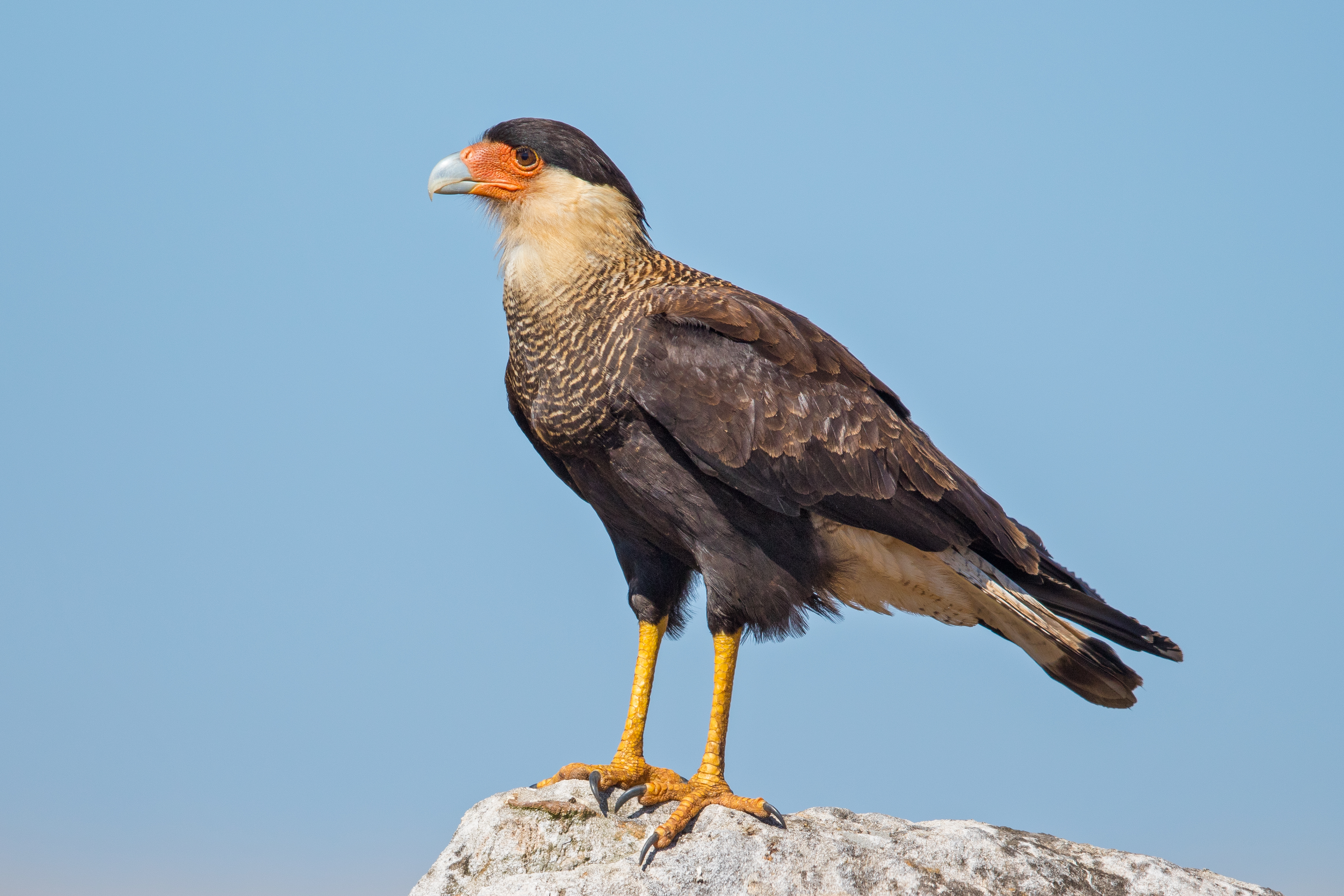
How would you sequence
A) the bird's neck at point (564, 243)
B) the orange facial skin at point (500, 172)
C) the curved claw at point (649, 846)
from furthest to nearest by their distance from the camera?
the orange facial skin at point (500, 172), the bird's neck at point (564, 243), the curved claw at point (649, 846)

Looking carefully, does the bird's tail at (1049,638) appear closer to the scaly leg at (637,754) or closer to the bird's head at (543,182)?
the scaly leg at (637,754)

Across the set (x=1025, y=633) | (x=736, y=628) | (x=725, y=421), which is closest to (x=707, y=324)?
(x=725, y=421)

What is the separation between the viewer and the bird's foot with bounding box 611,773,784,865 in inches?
182

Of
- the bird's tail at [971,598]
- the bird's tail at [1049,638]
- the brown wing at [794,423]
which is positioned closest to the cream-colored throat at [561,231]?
the brown wing at [794,423]

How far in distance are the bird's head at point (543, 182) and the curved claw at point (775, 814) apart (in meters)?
2.59

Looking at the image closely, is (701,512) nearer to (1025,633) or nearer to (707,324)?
(707,324)

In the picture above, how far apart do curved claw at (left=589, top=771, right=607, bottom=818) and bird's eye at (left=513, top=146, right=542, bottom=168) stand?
276cm

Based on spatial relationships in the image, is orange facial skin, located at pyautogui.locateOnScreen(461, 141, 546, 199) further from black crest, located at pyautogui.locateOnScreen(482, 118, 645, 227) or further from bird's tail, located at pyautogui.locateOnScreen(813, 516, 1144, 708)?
bird's tail, located at pyautogui.locateOnScreen(813, 516, 1144, 708)

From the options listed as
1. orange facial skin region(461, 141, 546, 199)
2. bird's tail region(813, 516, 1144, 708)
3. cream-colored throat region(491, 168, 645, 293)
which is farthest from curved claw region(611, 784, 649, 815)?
orange facial skin region(461, 141, 546, 199)

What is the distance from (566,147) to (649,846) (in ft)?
10.2

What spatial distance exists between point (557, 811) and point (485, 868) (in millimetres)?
364

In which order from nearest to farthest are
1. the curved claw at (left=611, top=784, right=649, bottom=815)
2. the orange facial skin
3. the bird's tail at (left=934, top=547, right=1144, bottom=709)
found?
the curved claw at (left=611, top=784, right=649, bottom=815), the bird's tail at (left=934, top=547, right=1144, bottom=709), the orange facial skin

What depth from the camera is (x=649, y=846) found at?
15.0ft

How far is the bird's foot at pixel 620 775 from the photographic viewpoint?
5.11m
